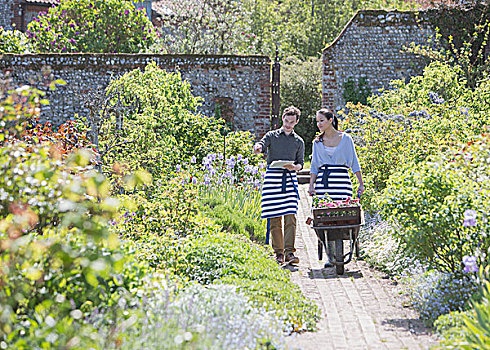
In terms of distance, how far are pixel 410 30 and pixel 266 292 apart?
11824 millimetres

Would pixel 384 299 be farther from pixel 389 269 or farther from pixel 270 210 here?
pixel 270 210

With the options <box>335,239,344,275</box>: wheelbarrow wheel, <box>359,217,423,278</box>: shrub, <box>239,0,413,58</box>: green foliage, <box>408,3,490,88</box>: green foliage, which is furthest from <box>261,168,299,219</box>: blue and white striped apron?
<box>239,0,413,58</box>: green foliage

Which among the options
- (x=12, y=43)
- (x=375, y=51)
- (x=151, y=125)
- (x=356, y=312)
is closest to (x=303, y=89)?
(x=375, y=51)

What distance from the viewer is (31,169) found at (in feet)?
12.3

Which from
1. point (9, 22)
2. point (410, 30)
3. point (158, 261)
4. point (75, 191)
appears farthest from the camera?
point (9, 22)

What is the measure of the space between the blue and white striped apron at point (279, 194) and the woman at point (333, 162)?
0.25 m

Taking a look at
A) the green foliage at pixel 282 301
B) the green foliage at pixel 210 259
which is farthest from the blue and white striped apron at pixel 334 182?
the green foliage at pixel 282 301

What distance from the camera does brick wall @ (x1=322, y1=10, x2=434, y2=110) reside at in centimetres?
1559

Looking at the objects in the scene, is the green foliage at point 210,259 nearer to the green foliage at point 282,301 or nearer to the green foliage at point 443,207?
the green foliage at point 282,301

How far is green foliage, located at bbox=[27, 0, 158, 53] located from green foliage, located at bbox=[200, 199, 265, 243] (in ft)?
32.3

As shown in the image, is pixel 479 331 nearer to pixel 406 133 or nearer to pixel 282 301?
pixel 282 301

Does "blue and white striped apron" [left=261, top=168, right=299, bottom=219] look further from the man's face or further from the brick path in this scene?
the brick path

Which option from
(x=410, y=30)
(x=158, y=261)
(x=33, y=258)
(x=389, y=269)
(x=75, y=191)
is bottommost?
(x=389, y=269)

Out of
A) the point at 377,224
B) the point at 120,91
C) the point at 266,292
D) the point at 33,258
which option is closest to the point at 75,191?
the point at 33,258
